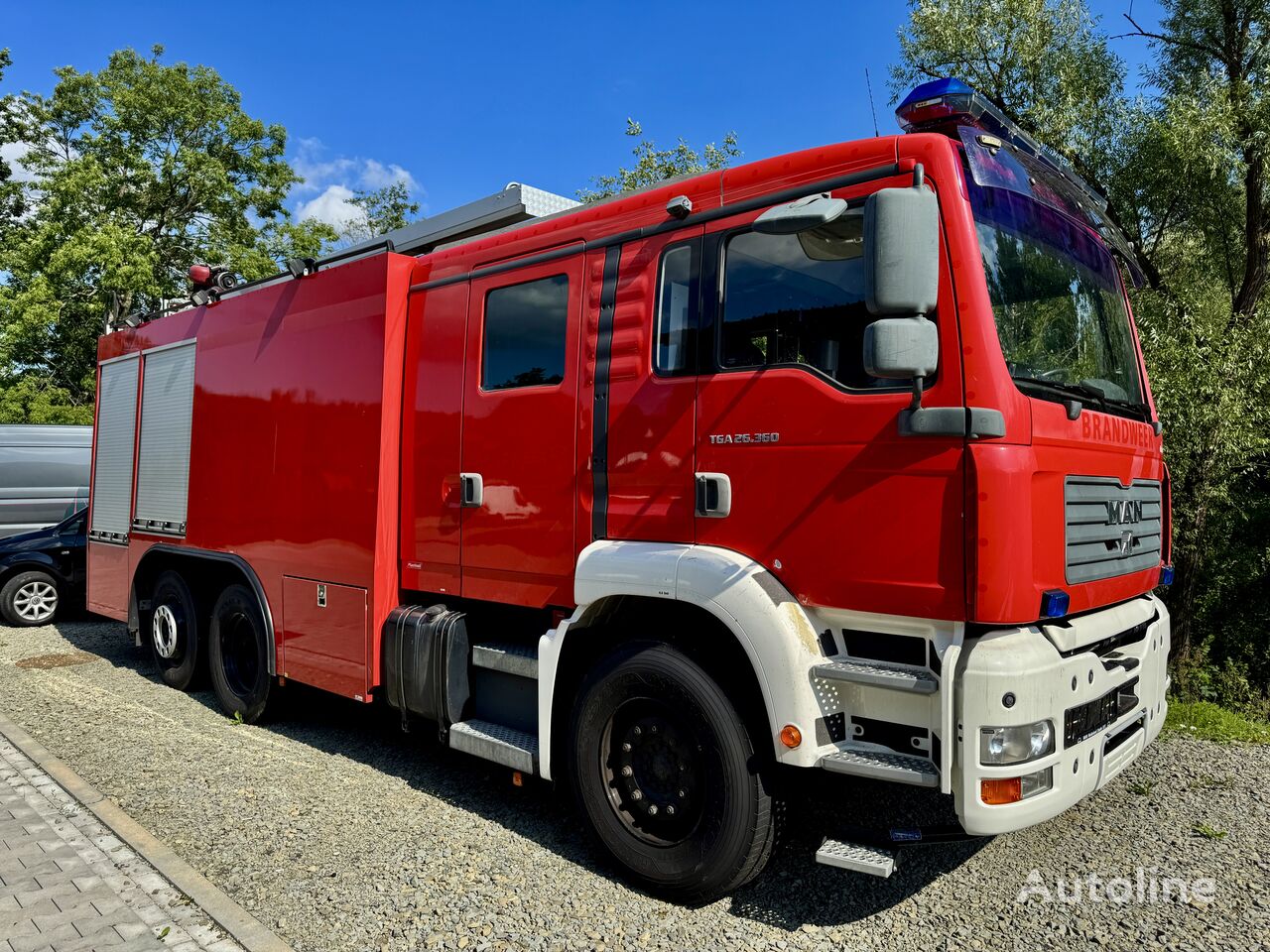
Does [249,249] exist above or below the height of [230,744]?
above

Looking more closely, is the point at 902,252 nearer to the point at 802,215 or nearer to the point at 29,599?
the point at 802,215

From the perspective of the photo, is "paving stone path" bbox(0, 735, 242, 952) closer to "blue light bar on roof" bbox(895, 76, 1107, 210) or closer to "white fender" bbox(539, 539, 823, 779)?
"white fender" bbox(539, 539, 823, 779)

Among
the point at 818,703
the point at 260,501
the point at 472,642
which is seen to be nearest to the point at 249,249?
the point at 260,501

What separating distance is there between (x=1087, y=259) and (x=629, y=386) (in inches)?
84.8

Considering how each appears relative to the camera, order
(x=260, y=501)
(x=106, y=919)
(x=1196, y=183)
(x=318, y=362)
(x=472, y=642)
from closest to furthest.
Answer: (x=106, y=919)
(x=472, y=642)
(x=318, y=362)
(x=260, y=501)
(x=1196, y=183)

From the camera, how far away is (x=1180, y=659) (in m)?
7.50

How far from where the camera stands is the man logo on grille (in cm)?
351

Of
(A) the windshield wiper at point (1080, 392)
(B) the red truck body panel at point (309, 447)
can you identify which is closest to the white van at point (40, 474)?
(B) the red truck body panel at point (309, 447)

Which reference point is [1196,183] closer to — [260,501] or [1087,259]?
[1087,259]

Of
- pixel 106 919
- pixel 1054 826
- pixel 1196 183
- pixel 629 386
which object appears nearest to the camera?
pixel 106 919

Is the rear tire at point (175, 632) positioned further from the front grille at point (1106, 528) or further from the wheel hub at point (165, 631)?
the front grille at point (1106, 528)

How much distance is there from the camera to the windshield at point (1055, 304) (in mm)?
3238

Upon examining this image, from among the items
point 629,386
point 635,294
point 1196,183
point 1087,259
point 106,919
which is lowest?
point 106,919

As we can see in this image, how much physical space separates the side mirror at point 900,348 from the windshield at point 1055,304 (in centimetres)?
37
